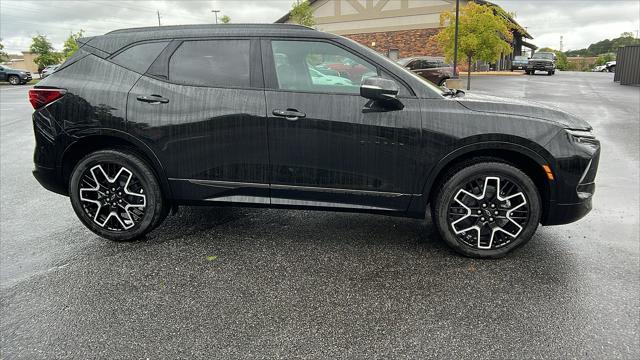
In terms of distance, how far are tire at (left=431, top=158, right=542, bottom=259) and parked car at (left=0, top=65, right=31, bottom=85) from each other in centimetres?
3979

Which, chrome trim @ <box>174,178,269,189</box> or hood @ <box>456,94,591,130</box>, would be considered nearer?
hood @ <box>456,94,591,130</box>

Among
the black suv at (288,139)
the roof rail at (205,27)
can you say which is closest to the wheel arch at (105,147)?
the black suv at (288,139)

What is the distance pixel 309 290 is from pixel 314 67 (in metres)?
1.81

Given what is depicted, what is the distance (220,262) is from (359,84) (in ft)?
6.01

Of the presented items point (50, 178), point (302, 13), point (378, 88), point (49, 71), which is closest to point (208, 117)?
point (378, 88)

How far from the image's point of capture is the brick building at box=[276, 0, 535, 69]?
1423 inches

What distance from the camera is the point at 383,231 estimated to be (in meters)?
4.11

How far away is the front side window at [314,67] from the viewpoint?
3461 millimetres

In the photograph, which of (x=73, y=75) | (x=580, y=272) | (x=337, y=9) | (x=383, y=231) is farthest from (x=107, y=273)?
(x=337, y=9)

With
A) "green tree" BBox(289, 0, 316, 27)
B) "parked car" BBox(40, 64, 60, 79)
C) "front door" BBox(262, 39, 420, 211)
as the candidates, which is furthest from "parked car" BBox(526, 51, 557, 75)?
"front door" BBox(262, 39, 420, 211)

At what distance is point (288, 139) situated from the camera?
342 cm

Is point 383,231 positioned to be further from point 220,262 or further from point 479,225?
point 220,262

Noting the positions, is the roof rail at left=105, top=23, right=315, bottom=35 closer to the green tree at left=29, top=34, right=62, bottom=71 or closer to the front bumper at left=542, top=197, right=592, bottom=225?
the front bumper at left=542, top=197, right=592, bottom=225

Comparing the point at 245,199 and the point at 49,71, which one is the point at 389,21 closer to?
the point at 49,71
